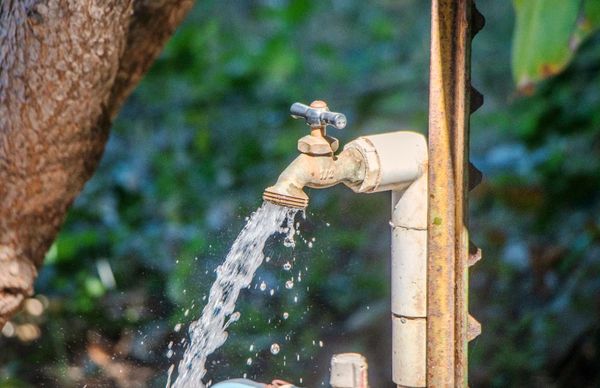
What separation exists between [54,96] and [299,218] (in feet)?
4.91

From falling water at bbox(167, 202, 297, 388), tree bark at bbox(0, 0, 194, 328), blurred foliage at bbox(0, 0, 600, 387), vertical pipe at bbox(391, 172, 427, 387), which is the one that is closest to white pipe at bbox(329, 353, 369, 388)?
vertical pipe at bbox(391, 172, 427, 387)

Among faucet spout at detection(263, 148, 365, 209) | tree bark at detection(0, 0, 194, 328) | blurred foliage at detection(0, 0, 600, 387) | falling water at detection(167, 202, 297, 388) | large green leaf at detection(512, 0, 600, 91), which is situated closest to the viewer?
faucet spout at detection(263, 148, 365, 209)

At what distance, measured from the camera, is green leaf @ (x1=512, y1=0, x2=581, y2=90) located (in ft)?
6.49

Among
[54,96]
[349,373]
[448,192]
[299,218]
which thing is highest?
[299,218]

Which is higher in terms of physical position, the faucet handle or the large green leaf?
the large green leaf

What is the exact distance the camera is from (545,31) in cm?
200

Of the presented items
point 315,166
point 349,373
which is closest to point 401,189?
point 315,166

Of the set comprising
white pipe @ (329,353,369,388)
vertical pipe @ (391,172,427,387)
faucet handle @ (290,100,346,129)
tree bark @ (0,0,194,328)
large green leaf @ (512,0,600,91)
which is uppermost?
large green leaf @ (512,0,600,91)

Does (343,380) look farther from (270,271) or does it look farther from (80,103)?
(270,271)

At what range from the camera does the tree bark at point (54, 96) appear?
1.88 metres

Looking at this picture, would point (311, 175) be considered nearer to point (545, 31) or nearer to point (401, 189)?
point (401, 189)

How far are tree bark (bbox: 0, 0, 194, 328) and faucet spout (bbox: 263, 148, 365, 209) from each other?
56 centimetres

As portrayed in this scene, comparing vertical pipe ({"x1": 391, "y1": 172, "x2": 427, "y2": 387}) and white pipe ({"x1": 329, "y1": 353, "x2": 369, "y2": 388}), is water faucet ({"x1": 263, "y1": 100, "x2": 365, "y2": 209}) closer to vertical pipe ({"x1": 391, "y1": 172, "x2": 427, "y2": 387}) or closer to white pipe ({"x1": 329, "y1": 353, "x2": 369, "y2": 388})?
vertical pipe ({"x1": 391, "y1": 172, "x2": 427, "y2": 387})

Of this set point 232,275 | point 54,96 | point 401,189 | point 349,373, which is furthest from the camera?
point 54,96
